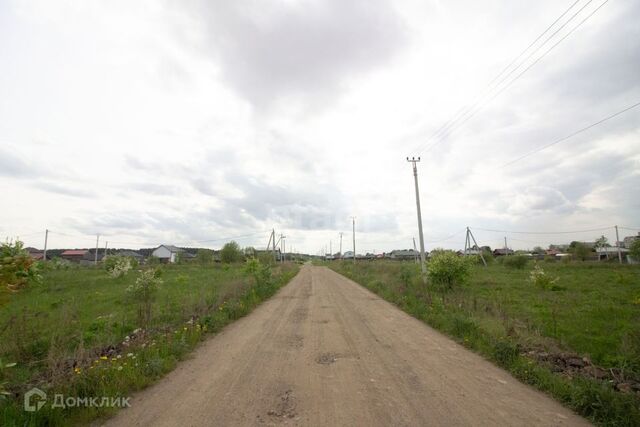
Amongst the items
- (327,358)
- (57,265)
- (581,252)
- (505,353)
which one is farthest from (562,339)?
(581,252)

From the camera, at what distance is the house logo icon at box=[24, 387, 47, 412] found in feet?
14.4

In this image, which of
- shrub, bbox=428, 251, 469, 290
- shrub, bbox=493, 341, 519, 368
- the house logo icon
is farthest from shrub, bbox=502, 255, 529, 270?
the house logo icon

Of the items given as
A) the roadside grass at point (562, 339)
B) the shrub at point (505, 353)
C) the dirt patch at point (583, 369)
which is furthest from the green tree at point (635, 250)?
the shrub at point (505, 353)

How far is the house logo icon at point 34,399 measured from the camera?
440 centimetres

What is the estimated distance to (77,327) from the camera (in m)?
11.1

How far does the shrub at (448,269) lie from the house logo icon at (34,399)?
1735 cm

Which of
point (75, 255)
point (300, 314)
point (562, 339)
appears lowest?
point (562, 339)

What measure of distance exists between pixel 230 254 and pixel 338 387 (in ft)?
241

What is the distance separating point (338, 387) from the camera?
5.55 m

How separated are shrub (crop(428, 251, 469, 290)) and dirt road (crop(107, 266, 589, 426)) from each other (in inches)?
397

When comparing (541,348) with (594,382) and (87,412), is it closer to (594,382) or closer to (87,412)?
(594,382)

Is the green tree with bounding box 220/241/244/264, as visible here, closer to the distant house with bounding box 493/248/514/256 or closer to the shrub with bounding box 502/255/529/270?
the shrub with bounding box 502/255/529/270

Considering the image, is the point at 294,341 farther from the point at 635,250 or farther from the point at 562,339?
the point at 635,250

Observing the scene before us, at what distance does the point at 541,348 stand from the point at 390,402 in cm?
502
